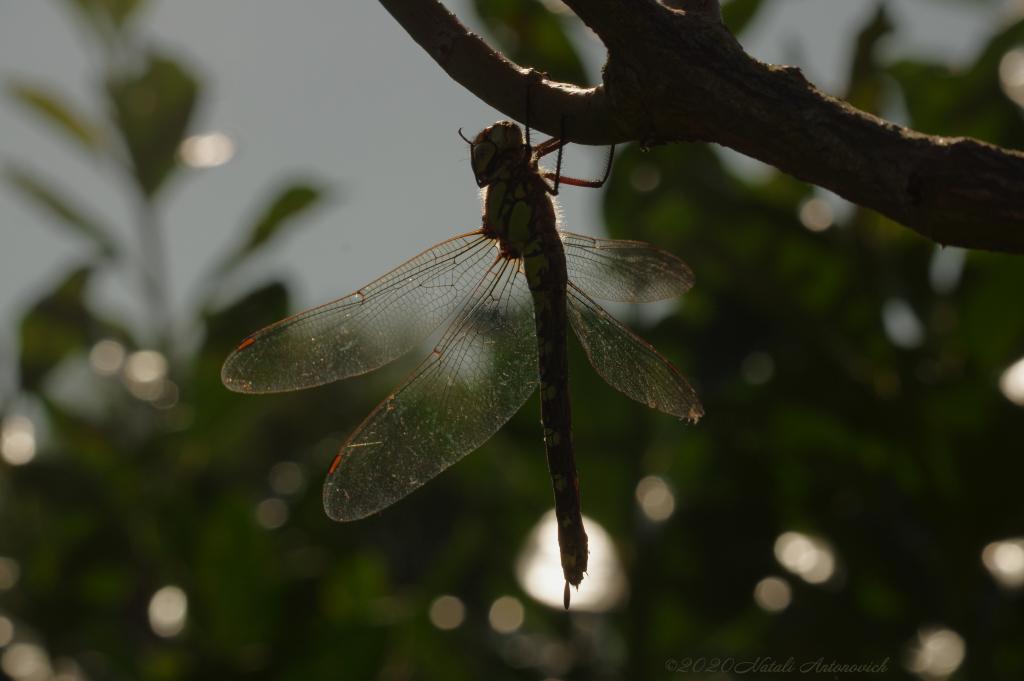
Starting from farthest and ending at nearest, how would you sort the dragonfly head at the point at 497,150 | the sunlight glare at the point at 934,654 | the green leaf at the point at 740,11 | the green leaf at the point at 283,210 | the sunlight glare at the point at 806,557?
the green leaf at the point at 283,210 → the green leaf at the point at 740,11 → the sunlight glare at the point at 806,557 → the sunlight glare at the point at 934,654 → the dragonfly head at the point at 497,150

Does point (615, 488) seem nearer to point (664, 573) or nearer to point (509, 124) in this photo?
point (664, 573)

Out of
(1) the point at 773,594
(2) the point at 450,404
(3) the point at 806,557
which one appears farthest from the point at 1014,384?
(2) the point at 450,404

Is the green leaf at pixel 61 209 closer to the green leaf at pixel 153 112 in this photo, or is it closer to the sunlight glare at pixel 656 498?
the green leaf at pixel 153 112

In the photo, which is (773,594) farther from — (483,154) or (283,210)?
(283,210)

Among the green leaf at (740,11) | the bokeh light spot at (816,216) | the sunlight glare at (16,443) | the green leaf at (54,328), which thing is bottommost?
the sunlight glare at (16,443)

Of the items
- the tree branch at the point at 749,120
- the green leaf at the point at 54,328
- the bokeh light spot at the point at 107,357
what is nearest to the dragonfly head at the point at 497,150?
the tree branch at the point at 749,120

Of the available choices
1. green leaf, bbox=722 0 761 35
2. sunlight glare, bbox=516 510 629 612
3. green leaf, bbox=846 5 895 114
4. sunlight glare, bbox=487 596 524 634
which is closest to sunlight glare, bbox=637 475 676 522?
sunlight glare, bbox=516 510 629 612

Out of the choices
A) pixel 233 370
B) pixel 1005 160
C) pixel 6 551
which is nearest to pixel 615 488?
pixel 233 370
